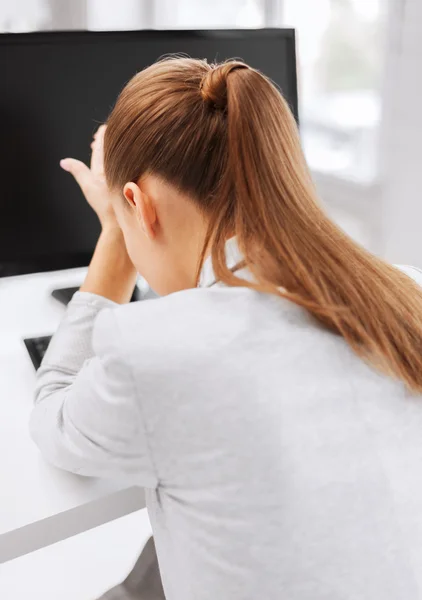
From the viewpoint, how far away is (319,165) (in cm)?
162

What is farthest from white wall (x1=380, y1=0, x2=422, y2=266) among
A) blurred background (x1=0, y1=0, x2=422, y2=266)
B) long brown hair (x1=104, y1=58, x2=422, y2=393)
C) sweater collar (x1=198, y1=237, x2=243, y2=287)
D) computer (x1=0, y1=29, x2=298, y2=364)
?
sweater collar (x1=198, y1=237, x2=243, y2=287)

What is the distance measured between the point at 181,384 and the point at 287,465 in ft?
0.35

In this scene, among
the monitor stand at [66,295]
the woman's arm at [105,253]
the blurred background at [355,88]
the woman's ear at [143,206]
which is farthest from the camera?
the blurred background at [355,88]

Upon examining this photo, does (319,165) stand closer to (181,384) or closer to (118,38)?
(118,38)

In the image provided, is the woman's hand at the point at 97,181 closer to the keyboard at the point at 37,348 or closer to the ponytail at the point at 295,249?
the keyboard at the point at 37,348

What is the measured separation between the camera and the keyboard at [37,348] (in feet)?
3.13

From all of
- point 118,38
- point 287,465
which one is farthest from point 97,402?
point 118,38

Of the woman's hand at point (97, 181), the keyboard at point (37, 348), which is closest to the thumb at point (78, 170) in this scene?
the woman's hand at point (97, 181)

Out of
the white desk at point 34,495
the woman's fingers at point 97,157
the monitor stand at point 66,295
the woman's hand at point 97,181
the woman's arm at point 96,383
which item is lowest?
the monitor stand at point 66,295

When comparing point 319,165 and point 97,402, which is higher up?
point 97,402

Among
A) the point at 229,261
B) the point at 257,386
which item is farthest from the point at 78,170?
the point at 257,386

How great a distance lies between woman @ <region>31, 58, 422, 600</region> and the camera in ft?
1.73

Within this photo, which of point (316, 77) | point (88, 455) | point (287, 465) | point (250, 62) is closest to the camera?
point (287, 465)

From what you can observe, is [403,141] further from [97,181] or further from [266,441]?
[266,441]
